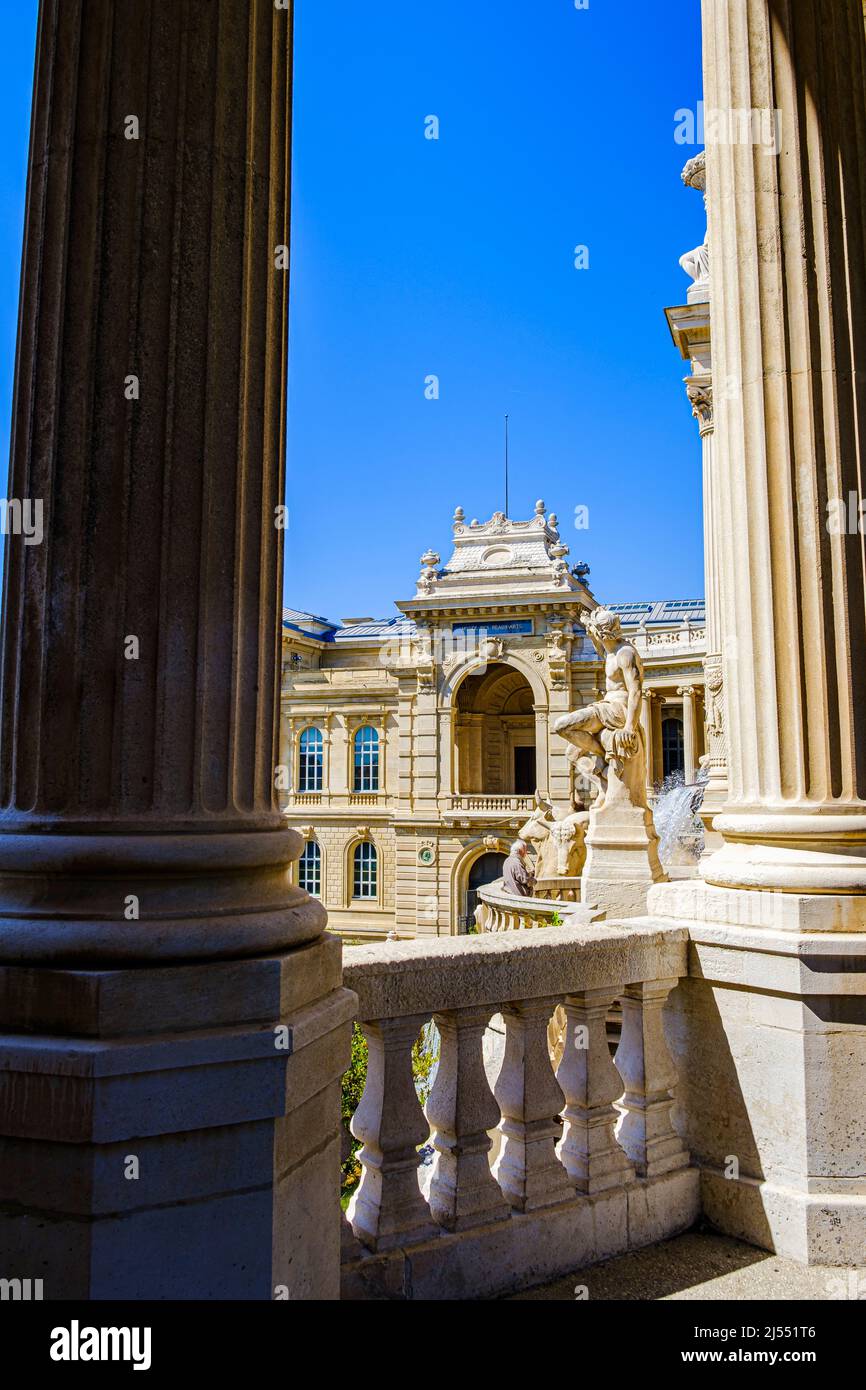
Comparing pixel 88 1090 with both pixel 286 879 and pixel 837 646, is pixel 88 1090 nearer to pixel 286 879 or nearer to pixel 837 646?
pixel 286 879

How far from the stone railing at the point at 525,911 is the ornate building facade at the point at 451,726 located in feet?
70.4

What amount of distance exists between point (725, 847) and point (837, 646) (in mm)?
1013

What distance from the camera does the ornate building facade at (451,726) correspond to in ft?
123

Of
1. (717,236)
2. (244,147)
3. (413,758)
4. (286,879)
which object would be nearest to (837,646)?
(717,236)

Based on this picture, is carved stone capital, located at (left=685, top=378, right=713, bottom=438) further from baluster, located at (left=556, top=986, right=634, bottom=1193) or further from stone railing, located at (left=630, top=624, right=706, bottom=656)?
stone railing, located at (left=630, top=624, right=706, bottom=656)

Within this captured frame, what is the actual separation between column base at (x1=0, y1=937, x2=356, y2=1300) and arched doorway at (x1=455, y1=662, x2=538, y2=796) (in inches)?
1559

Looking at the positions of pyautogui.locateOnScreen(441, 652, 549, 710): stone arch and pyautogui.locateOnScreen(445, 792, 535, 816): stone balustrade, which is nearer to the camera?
pyautogui.locateOnScreen(445, 792, 535, 816): stone balustrade

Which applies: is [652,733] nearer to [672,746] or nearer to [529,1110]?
[672,746]

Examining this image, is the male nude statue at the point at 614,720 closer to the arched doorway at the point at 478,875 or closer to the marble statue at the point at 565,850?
the marble statue at the point at 565,850

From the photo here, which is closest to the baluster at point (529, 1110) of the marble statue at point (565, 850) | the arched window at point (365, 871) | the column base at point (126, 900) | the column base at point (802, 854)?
the column base at point (802, 854)

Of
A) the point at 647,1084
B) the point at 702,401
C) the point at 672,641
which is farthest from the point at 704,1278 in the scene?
the point at 672,641

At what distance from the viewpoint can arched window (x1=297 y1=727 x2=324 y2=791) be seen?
42.1 meters

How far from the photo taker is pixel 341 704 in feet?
136

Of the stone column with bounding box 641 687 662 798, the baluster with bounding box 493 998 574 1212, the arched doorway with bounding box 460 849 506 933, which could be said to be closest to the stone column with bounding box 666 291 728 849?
the baluster with bounding box 493 998 574 1212
